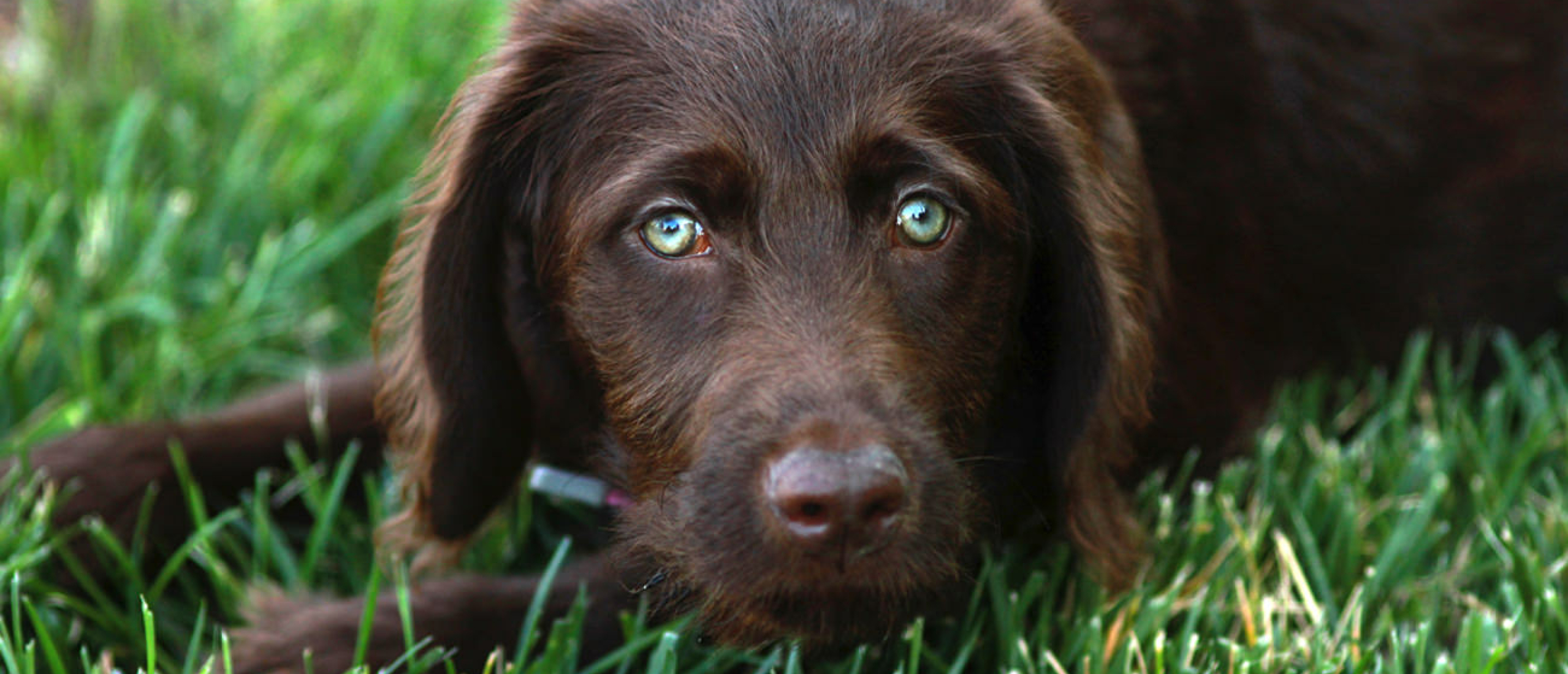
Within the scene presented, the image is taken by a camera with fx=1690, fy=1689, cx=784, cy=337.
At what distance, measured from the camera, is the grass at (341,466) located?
8.85ft

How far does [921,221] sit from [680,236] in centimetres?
35

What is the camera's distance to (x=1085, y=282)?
8.63 ft

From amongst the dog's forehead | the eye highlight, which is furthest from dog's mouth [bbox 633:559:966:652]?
the dog's forehead

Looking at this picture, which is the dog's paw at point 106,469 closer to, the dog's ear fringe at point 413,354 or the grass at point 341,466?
the grass at point 341,466

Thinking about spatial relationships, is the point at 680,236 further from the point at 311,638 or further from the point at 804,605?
the point at 311,638

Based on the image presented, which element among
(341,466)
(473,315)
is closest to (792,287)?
(473,315)

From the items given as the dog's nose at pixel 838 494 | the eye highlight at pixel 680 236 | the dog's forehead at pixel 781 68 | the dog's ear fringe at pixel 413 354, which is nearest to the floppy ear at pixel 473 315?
the dog's ear fringe at pixel 413 354

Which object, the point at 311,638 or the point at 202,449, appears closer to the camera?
the point at 311,638

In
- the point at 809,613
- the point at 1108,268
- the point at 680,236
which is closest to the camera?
the point at 809,613

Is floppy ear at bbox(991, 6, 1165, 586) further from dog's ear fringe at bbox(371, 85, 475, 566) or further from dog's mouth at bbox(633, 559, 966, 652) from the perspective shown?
dog's ear fringe at bbox(371, 85, 475, 566)

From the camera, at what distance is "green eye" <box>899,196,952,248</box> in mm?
2441

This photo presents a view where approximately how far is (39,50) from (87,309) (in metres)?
1.18

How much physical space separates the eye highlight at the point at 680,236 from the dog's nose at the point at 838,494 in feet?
1.36

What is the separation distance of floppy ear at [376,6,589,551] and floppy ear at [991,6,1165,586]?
0.77 meters
